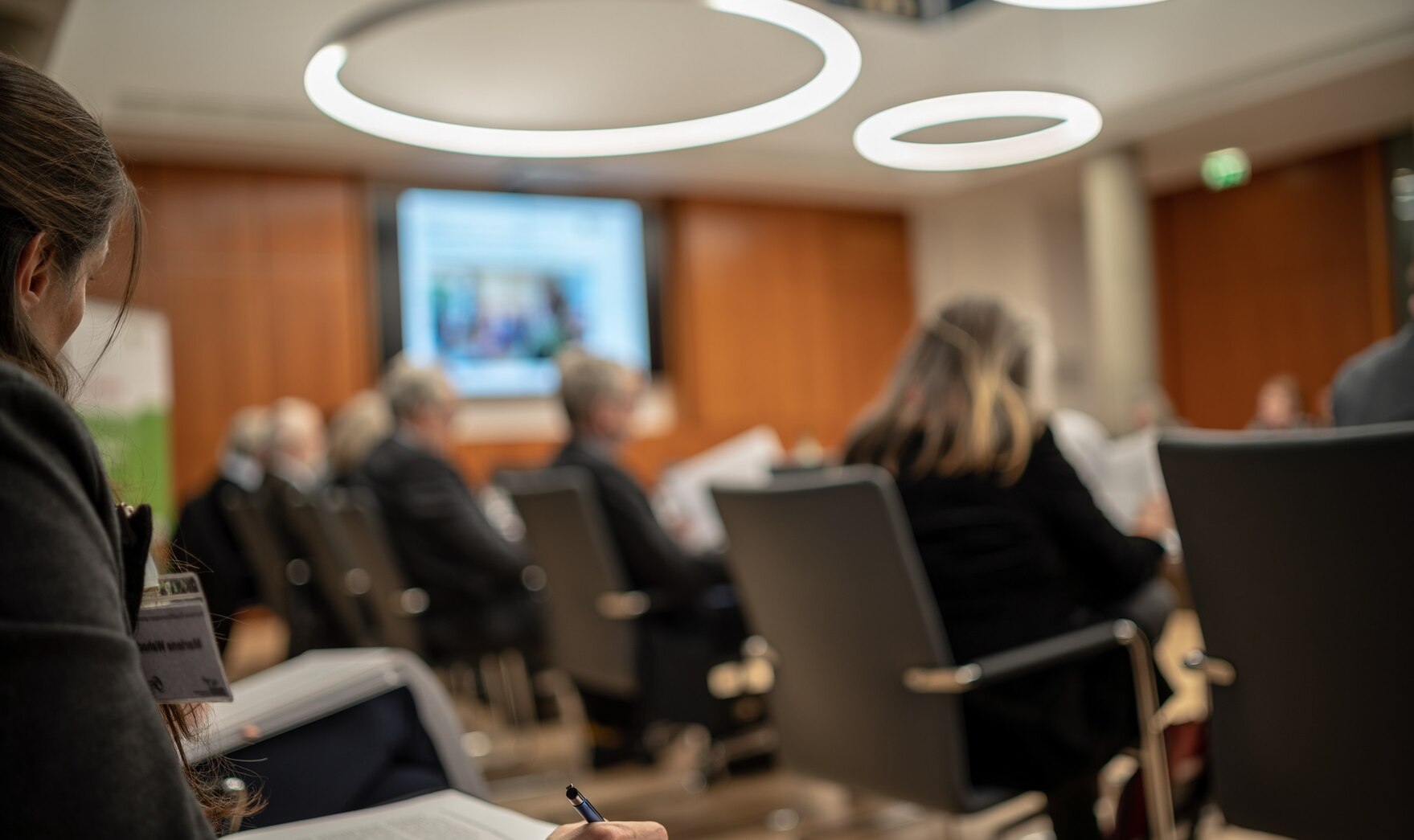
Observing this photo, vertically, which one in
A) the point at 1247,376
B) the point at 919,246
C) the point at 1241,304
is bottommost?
the point at 1247,376

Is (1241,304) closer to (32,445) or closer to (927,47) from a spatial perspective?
(927,47)

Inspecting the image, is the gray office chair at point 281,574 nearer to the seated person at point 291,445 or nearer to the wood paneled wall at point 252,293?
the seated person at point 291,445

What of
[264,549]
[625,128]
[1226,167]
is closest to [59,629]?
[625,128]

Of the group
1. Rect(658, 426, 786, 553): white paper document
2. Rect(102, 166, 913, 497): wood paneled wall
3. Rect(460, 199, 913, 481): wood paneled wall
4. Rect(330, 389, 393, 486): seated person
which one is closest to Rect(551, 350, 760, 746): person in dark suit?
Rect(658, 426, 786, 553): white paper document

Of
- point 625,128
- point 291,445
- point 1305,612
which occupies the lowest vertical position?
point 1305,612

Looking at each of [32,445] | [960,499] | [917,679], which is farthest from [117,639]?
[960,499]

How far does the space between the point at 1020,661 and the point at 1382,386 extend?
2.98ft

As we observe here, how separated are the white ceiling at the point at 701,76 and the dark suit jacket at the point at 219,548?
6.30ft

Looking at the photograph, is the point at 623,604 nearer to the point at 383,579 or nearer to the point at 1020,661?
the point at 383,579

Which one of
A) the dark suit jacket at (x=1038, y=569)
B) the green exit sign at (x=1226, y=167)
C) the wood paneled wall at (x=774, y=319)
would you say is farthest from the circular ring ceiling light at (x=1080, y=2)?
the green exit sign at (x=1226, y=167)

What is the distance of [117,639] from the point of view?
2.13 ft

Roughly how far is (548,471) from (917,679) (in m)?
1.76

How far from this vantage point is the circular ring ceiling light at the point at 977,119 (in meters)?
2.94

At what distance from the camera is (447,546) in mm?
3881
